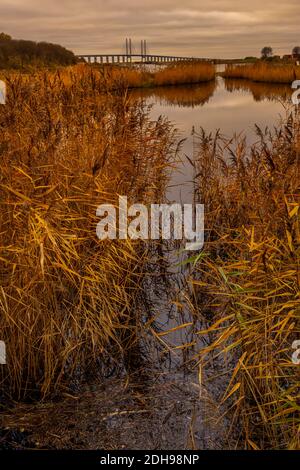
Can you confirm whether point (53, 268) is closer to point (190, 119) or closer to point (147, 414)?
point (147, 414)

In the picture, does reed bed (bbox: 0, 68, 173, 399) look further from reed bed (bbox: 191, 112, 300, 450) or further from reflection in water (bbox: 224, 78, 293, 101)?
reflection in water (bbox: 224, 78, 293, 101)

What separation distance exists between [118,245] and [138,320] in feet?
2.15

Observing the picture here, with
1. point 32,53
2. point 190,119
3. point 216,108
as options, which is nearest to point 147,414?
point 190,119

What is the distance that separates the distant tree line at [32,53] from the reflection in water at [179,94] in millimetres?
9521

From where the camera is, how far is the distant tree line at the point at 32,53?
33.0 m

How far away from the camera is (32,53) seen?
38438 mm

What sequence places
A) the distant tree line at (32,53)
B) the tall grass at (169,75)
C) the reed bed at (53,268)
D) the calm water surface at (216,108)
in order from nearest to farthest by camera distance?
1. the reed bed at (53,268)
2. the calm water surface at (216,108)
3. the tall grass at (169,75)
4. the distant tree line at (32,53)

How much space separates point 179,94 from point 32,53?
18444 mm

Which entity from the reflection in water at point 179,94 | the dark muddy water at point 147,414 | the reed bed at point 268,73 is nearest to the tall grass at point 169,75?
the reflection in water at point 179,94

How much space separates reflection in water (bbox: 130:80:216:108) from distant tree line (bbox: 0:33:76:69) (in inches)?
375

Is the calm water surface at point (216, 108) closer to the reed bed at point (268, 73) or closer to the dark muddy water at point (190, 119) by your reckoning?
the dark muddy water at point (190, 119)

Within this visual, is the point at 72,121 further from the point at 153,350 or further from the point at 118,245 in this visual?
the point at 153,350

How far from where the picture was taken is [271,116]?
18000 millimetres
